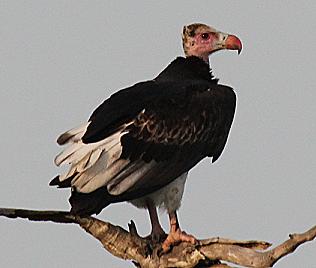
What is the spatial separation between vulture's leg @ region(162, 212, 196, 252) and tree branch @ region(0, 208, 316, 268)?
7 cm

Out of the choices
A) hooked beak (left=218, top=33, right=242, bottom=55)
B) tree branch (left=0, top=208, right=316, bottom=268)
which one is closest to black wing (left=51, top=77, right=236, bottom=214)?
tree branch (left=0, top=208, right=316, bottom=268)

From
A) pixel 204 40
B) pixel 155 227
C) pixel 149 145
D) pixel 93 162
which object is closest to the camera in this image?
pixel 93 162

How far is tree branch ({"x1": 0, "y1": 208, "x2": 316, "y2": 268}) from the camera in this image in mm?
13906

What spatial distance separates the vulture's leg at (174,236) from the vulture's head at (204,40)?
8.83 ft

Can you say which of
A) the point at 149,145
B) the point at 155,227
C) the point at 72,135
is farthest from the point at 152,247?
the point at 72,135

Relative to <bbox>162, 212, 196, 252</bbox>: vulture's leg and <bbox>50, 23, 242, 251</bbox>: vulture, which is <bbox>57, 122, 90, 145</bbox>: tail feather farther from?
<bbox>162, 212, 196, 252</bbox>: vulture's leg

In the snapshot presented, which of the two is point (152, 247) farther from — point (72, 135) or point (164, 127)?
point (72, 135)

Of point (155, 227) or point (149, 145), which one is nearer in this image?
point (149, 145)

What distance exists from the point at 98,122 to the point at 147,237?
1705 mm

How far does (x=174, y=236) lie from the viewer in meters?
14.9

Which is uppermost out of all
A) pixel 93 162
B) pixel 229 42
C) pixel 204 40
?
pixel 204 40

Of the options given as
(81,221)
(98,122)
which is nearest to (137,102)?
(98,122)

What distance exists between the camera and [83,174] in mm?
14195

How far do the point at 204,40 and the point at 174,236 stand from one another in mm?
3107
